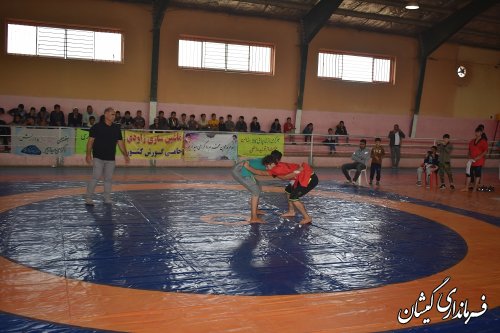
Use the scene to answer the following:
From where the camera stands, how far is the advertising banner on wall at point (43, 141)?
14953 millimetres

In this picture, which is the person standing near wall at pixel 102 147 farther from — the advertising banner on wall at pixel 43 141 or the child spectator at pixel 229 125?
the child spectator at pixel 229 125

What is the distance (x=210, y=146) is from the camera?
55.8ft

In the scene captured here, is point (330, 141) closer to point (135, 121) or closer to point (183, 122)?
point (183, 122)

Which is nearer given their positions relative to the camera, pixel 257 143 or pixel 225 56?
pixel 257 143

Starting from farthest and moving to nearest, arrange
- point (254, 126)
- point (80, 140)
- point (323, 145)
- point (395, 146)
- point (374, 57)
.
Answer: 1. point (374, 57)
2. point (323, 145)
3. point (395, 146)
4. point (254, 126)
5. point (80, 140)

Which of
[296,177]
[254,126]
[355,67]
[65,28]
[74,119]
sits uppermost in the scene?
[65,28]

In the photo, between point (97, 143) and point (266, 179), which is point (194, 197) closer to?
point (97, 143)

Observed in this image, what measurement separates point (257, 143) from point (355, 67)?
7.97 metres

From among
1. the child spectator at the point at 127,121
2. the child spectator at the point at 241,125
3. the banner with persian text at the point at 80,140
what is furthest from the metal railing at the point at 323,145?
the child spectator at the point at 241,125

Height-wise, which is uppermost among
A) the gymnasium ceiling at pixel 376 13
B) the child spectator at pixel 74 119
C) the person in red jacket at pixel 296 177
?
the gymnasium ceiling at pixel 376 13

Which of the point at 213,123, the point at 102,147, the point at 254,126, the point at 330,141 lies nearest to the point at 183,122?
the point at 213,123

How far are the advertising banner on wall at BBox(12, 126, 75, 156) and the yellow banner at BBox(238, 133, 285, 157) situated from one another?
5.76 meters

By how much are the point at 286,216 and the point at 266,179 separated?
5837 millimetres

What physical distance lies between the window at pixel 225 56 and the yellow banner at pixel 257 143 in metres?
4.19
